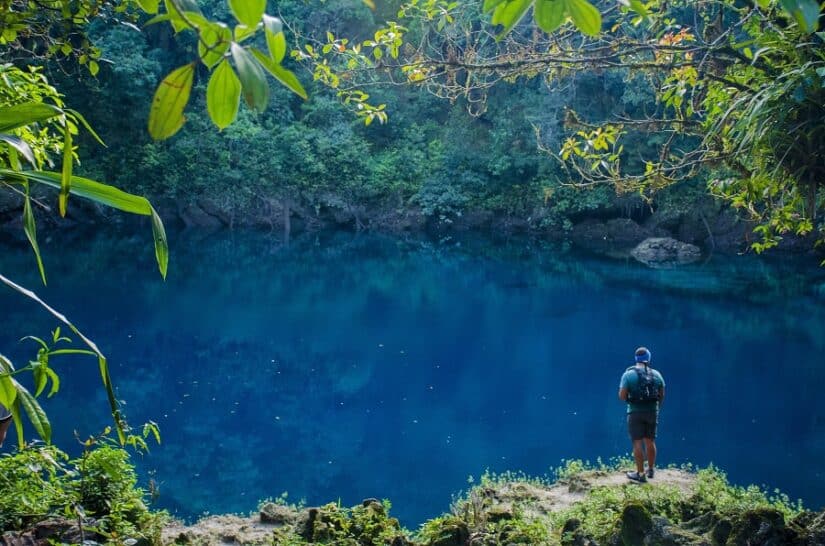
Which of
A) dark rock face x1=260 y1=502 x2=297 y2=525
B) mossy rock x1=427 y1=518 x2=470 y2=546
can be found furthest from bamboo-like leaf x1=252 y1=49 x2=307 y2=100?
dark rock face x1=260 y1=502 x2=297 y2=525

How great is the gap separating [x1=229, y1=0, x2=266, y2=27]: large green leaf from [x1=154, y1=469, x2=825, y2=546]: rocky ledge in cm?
295

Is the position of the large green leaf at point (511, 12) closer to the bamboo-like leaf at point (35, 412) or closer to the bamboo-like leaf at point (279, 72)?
the bamboo-like leaf at point (279, 72)

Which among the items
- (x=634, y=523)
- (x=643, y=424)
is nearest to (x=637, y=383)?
(x=643, y=424)

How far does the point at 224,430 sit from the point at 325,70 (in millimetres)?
5458

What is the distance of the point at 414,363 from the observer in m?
11.4

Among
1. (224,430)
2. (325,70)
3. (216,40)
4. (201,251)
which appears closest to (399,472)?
(224,430)

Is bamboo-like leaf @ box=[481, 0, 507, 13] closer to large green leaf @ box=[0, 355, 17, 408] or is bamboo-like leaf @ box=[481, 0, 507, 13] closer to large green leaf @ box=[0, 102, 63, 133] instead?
large green leaf @ box=[0, 102, 63, 133]

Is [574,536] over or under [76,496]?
over

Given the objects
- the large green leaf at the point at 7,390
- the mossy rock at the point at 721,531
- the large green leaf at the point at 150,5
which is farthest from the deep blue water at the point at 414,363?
the large green leaf at the point at 150,5

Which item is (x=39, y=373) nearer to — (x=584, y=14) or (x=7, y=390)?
(x=7, y=390)

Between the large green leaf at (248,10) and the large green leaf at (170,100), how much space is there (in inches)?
3.8

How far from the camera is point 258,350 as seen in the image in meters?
11.9

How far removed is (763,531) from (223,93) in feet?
9.77

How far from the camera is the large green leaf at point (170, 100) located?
0.69m
